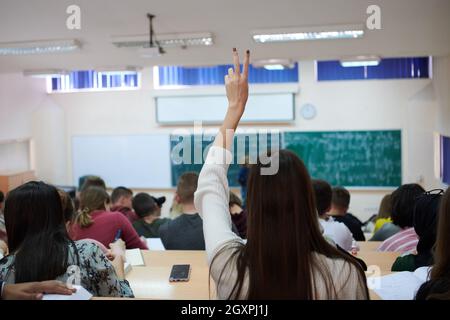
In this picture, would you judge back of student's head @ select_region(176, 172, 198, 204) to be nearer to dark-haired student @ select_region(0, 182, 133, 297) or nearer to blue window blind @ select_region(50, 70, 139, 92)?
dark-haired student @ select_region(0, 182, 133, 297)

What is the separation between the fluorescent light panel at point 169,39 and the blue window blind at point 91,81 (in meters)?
3.15

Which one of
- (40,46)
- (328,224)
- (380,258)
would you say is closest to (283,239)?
(328,224)

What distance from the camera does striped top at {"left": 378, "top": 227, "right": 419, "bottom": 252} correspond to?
8.93 ft

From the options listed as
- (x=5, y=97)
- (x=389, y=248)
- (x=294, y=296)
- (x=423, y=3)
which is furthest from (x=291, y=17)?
(x=5, y=97)

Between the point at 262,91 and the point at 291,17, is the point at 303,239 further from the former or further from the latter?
the point at 262,91

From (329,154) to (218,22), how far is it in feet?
11.9

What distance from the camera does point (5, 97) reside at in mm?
6930

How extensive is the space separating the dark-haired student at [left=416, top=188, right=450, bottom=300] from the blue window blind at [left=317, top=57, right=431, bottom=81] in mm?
→ 6113

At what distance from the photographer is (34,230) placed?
149 centimetres

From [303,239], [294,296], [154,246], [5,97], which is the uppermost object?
[5,97]

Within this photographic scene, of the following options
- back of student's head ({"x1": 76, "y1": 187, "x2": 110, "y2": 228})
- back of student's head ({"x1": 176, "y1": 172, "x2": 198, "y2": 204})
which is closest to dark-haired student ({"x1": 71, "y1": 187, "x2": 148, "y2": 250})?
back of student's head ({"x1": 76, "y1": 187, "x2": 110, "y2": 228})

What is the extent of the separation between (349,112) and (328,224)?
4804 millimetres

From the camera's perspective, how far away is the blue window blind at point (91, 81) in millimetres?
7793

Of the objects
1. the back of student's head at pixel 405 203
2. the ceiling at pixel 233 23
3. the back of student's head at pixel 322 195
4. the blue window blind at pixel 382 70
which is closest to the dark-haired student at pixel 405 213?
the back of student's head at pixel 405 203
